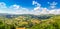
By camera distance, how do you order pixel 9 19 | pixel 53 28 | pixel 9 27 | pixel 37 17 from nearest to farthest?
pixel 9 27 < pixel 53 28 < pixel 9 19 < pixel 37 17

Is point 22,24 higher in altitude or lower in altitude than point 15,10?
lower

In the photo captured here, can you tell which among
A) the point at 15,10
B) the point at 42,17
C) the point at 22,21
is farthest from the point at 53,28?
the point at 15,10

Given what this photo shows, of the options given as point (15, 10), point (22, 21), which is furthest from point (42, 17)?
point (15, 10)

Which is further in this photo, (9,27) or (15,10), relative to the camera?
(15,10)

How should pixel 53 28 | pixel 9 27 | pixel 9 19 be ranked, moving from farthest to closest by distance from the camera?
pixel 9 19 < pixel 53 28 < pixel 9 27

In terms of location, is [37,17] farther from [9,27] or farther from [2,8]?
[9,27]

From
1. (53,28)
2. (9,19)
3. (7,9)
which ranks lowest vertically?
(53,28)

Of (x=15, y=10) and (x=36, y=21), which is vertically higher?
(x=15, y=10)

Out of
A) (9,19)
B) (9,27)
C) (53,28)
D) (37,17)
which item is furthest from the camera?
(37,17)

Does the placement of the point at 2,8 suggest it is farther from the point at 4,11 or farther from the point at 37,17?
the point at 37,17
